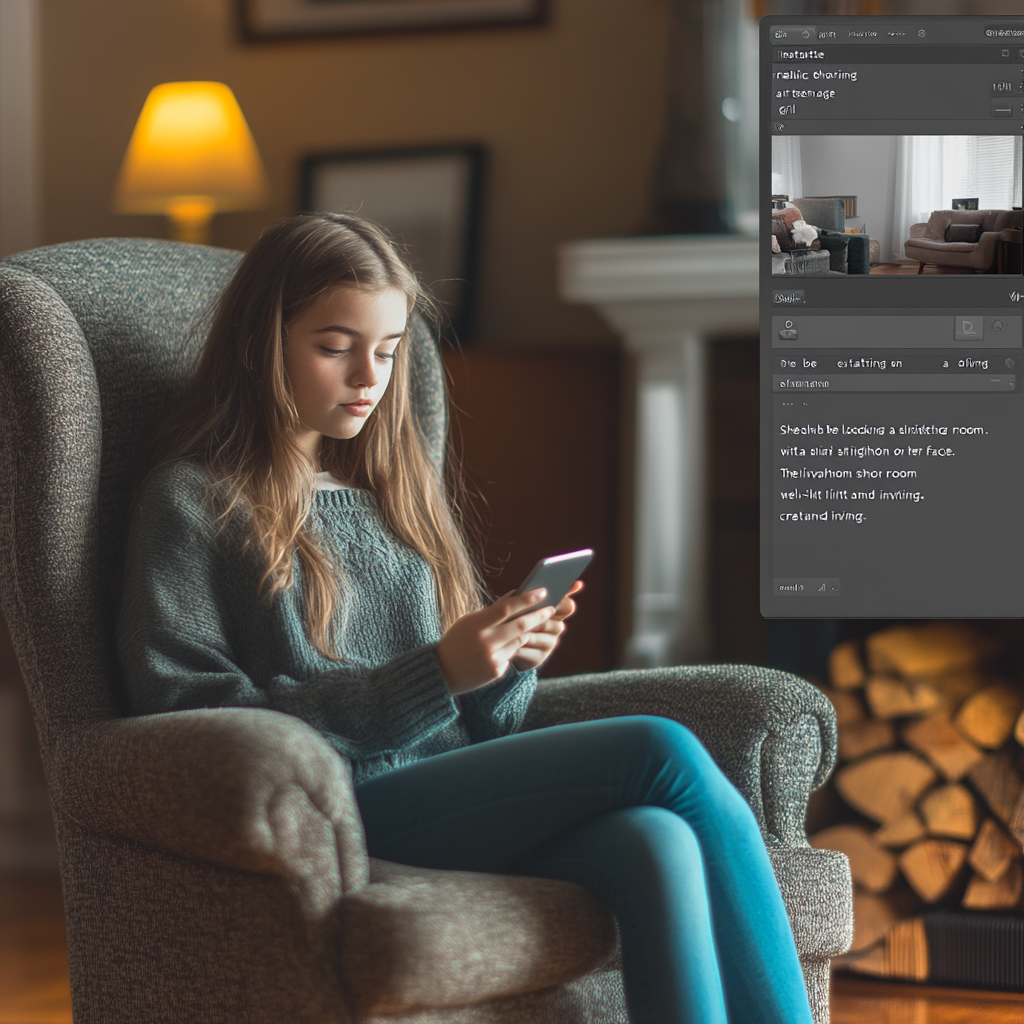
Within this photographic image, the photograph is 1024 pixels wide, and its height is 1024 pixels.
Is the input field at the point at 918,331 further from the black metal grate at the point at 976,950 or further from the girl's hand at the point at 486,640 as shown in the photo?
→ the black metal grate at the point at 976,950

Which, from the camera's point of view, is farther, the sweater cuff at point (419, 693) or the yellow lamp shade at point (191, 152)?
the yellow lamp shade at point (191, 152)

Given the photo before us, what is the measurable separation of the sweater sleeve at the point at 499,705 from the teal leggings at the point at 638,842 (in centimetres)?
14

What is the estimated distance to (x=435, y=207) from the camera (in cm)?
247

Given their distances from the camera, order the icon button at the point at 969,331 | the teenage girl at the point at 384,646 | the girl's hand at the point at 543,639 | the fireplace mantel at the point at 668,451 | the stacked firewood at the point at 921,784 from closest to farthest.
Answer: the teenage girl at the point at 384,646, the girl's hand at the point at 543,639, the icon button at the point at 969,331, the stacked firewood at the point at 921,784, the fireplace mantel at the point at 668,451

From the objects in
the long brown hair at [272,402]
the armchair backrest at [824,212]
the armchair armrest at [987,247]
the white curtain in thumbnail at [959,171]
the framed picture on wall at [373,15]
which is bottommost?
the long brown hair at [272,402]

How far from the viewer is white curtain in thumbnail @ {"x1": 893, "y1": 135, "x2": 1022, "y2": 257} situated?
4.03 feet

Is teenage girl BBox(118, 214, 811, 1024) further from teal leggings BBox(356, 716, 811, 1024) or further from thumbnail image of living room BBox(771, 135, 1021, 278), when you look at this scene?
thumbnail image of living room BBox(771, 135, 1021, 278)

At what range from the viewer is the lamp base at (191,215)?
241 cm

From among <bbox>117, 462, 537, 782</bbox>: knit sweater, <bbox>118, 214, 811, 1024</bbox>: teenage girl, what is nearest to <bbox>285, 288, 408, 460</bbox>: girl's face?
<bbox>118, 214, 811, 1024</bbox>: teenage girl

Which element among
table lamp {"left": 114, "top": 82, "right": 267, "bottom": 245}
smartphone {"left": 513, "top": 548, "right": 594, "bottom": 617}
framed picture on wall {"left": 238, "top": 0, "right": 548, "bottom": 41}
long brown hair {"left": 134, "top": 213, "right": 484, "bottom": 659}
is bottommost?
smartphone {"left": 513, "top": 548, "right": 594, "bottom": 617}

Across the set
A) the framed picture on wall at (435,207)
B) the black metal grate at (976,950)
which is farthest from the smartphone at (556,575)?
the framed picture on wall at (435,207)

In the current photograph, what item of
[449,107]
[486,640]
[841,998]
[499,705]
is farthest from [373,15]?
[841,998]

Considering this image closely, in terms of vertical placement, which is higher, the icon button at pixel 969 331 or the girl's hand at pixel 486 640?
the icon button at pixel 969 331

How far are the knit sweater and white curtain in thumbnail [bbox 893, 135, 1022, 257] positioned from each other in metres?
0.62
